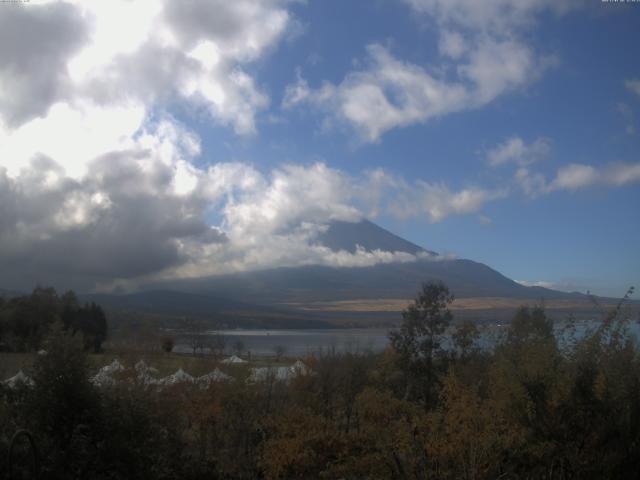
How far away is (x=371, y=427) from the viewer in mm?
10508

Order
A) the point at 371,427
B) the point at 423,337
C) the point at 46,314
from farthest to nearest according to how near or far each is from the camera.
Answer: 1. the point at 46,314
2. the point at 423,337
3. the point at 371,427

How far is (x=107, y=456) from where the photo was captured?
7914mm

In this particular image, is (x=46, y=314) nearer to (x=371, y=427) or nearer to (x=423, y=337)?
(x=423, y=337)

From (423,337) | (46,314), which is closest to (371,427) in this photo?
(423,337)

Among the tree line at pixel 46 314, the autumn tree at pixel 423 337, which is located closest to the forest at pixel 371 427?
the autumn tree at pixel 423 337

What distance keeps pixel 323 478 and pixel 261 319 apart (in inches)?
5024

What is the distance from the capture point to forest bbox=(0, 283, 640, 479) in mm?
8086

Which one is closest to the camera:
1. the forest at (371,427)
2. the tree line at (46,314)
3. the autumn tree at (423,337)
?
the forest at (371,427)

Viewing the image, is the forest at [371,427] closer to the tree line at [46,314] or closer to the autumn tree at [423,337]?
the autumn tree at [423,337]

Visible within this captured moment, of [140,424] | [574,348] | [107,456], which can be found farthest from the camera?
[574,348]

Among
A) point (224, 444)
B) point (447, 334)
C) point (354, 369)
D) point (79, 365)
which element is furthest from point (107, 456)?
point (447, 334)

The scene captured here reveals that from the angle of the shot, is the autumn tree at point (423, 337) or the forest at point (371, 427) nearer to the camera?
the forest at point (371, 427)

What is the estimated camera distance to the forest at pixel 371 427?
809 centimetres

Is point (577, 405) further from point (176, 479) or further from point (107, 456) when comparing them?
point (107, 456)
